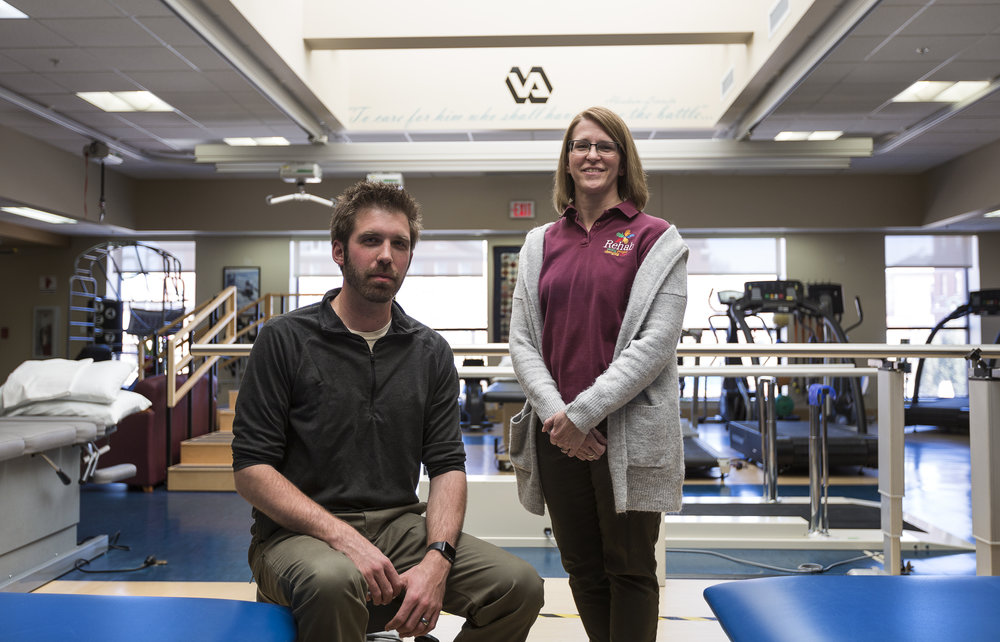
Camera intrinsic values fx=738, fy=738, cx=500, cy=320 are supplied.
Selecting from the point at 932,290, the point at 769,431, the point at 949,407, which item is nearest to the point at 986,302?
the point at 949,407

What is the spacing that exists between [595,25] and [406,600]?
5.01 meters

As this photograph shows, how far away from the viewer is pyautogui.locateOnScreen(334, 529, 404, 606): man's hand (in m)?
1.34

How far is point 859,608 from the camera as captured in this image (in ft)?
4.19

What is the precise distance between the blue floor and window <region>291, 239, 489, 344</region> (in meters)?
4.69

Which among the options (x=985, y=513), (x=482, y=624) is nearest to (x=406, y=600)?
(x=482, y=624)

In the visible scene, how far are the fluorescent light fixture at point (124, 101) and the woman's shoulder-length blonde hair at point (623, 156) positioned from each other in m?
6.17

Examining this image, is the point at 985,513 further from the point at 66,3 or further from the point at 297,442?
the point at 66,3

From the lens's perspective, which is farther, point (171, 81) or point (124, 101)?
point (124, 101)

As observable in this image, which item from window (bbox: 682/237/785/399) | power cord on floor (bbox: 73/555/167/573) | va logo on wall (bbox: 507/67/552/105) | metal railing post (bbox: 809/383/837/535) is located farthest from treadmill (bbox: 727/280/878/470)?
power cord on floor (bbox: 73/555/167/573)

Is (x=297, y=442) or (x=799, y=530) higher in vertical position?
(x=297, y=442)

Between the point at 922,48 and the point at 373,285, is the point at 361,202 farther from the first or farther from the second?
the point at 922,48

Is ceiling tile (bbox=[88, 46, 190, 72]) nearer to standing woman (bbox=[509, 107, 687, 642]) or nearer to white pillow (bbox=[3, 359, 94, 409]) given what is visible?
white pillow (bbox=[3, 359, 94, 409])

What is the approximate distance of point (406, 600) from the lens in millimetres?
1347

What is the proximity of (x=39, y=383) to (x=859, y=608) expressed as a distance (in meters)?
3.66
